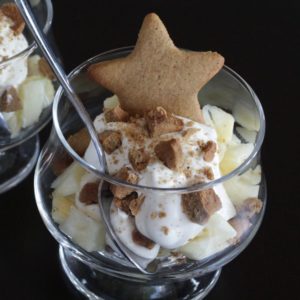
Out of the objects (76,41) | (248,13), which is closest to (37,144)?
(76,41)

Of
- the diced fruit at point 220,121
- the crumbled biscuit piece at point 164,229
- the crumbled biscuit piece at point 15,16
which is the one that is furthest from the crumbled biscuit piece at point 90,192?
the crumbled biscuit piece at point 15,16

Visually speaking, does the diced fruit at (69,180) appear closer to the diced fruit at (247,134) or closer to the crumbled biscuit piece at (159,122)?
the crumbled biscuit piece at (159,122)

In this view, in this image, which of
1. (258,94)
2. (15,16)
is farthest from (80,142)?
(258,94)

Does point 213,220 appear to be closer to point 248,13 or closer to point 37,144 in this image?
point 37,144

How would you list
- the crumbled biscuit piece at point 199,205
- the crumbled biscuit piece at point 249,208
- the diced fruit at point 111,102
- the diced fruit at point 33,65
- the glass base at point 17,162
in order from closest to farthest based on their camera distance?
the crumbled biscuit piece at point 199,205 < the crumbled biscuit piece at point 249,208 < the diced fruit at point 111,102 < the diced fruit at point 33,65 < the glass base at point 17,162

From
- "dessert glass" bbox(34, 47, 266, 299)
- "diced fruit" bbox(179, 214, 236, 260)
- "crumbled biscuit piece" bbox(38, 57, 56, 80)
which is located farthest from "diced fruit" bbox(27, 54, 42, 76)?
"diced fruit" bbox(179, 214, 236, 260)
